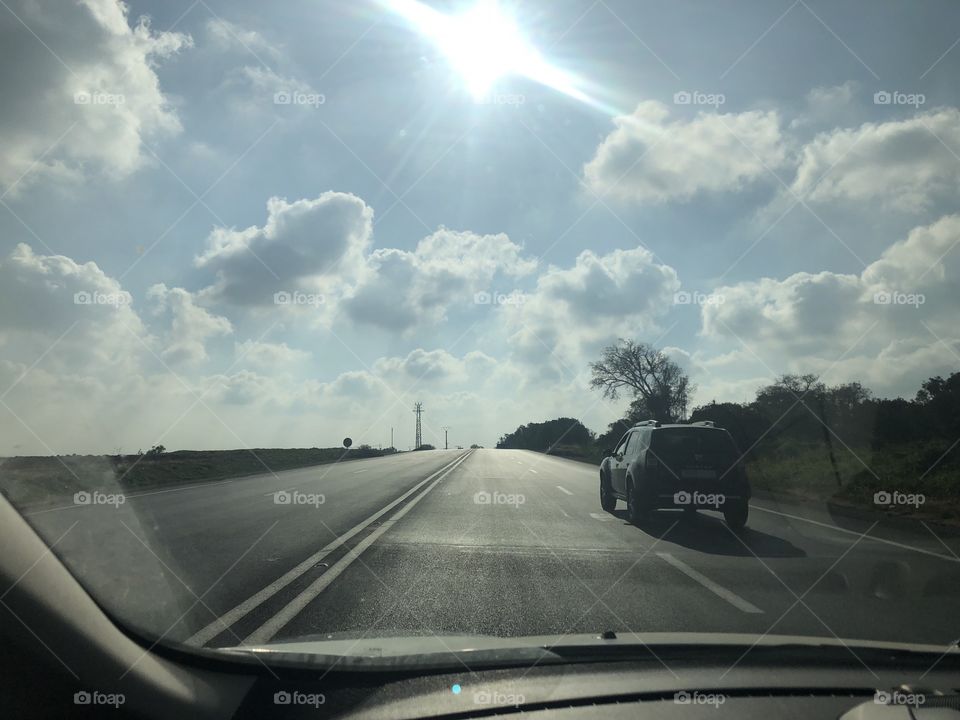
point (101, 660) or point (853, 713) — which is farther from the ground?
point (101, 660)

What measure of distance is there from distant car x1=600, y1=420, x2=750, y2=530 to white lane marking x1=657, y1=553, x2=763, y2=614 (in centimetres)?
340

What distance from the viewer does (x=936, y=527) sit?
1368 centimetres

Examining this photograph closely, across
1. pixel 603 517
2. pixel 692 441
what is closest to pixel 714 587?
pixel 692 441

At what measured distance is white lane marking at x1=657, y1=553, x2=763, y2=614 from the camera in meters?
6.80

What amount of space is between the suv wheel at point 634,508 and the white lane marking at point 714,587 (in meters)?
3.58

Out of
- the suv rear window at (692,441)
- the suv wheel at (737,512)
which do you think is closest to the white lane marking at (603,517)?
the suv rear window at (692,441)

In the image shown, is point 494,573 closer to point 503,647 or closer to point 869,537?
point 503,647

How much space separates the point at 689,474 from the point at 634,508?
48.2 inches

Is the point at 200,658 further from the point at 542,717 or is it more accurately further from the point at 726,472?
the point at 726,472

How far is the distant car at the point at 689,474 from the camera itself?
43.0 ft

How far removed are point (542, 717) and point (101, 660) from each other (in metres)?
1.96

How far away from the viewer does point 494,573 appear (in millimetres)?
8383

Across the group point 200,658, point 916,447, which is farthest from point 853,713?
point 916,447

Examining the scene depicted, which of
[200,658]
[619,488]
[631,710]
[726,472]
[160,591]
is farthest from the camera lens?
[619,488]
